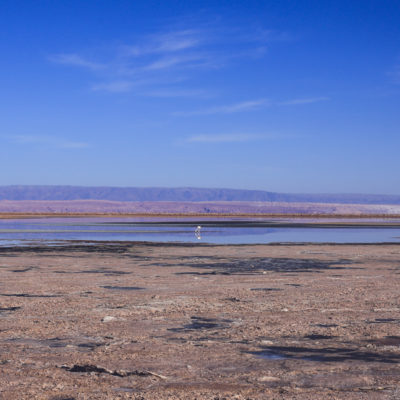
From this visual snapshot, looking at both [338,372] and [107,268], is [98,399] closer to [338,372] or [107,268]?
[338,372]

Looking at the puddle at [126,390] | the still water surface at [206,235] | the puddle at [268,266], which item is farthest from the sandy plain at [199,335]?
the still water surface at [206,235]

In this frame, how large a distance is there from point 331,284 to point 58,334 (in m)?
7.63

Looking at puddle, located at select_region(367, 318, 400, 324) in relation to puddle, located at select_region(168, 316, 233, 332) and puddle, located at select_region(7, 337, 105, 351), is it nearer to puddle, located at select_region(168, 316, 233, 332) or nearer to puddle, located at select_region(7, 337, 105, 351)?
puddle, located at select_region(168, 316, 233, 332)

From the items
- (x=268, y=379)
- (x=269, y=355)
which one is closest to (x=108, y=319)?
(x=269, y=355)

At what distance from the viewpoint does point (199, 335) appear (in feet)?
27.3

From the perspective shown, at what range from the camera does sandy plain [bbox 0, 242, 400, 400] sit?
5957 mm

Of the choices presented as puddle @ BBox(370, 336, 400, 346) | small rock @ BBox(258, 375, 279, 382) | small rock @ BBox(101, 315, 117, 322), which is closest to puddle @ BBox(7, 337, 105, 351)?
small rock @ BBox(101, 315, 117, 322)

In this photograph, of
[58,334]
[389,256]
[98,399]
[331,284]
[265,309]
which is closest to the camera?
[98,399]

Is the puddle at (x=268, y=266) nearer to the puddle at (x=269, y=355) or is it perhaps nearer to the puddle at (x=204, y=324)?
the puddle at (x=204, y=324)

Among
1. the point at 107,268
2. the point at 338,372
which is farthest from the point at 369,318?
the point at 107,268

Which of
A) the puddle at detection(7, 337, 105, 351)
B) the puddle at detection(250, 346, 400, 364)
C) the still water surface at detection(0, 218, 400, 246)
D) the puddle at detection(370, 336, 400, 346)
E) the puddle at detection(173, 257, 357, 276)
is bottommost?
the still water surface at detection(0, 218, 400, 246)

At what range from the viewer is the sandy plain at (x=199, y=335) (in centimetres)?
596

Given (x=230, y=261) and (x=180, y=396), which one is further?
(x=230, y=261)

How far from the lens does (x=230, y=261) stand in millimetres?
20875
